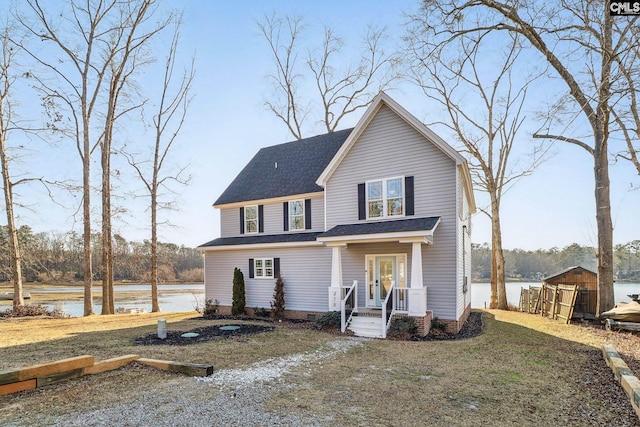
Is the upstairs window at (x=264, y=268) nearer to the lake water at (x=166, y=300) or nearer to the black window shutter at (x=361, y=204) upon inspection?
the black window shutter at (x=361, y=204)

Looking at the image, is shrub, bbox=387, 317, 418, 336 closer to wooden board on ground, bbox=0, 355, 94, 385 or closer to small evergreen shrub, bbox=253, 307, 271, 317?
small evergreen shrub, bbox=253, 307, 271, 317

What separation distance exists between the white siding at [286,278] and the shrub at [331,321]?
1.70 meters

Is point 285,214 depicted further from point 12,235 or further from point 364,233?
point 12,235

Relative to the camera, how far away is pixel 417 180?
12.3 m

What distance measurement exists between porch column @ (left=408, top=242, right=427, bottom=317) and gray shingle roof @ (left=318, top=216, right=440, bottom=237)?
0.59m

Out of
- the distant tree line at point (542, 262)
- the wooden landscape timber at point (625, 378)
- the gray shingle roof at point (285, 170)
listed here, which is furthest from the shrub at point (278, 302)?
the distant tree line at point (542, 262)

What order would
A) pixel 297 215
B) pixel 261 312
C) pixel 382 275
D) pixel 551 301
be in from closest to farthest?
pixel 382 275
pixel 261 312
pixel 551 301
pixel 297 215

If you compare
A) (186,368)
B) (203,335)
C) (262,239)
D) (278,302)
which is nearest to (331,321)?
(278,302)

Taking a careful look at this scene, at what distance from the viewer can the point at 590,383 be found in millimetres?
6168

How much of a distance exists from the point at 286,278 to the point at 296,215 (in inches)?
107

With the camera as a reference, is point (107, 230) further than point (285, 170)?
Yes

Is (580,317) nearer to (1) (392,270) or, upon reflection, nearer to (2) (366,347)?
(1) (392,270)

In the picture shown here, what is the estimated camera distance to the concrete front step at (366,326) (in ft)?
36.2

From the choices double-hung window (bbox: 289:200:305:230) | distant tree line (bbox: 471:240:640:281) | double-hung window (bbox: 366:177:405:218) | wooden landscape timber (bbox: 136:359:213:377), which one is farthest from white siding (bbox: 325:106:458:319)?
distant tree line (bbox: 471:240:640:281)
